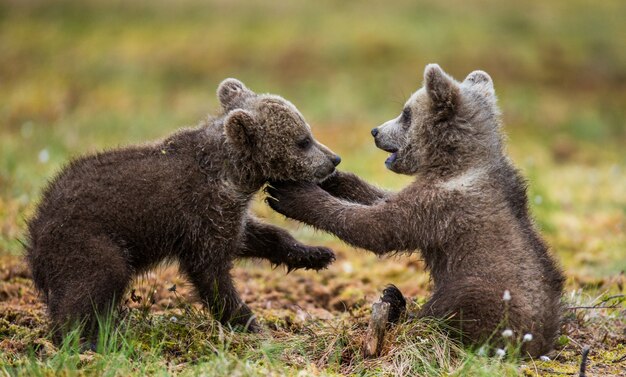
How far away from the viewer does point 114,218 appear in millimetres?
6008

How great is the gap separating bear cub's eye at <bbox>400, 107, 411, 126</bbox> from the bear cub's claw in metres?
1.39

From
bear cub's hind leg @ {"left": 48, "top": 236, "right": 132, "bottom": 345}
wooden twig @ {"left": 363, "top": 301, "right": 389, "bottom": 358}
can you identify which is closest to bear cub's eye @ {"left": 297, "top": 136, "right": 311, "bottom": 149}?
wooden twig @ {"left": 363, "top": 301, "right": 389, "bottom": 358}

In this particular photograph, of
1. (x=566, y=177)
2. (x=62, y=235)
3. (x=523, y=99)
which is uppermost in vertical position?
(x=523, y=99)

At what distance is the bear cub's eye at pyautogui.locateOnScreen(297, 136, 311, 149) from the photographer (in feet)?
22.1

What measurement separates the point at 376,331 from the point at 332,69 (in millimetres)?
16634

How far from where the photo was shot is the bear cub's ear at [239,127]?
21.2ft

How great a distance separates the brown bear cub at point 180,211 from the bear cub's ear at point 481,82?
4.37 feet

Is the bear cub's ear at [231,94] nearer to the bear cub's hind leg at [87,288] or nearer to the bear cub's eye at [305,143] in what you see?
the bear cub's eye at [305,143]

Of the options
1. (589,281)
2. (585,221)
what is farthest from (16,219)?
(585,221)

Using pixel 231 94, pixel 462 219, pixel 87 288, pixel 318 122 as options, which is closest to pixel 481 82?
pixel 462 219

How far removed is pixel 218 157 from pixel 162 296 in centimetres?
177

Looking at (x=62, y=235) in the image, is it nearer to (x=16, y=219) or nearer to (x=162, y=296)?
(x=162, y=296)

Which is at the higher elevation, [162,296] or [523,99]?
[523,99]

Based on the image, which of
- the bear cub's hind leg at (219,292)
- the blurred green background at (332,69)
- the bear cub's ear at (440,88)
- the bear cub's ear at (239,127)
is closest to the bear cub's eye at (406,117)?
the bear cub's ear at (440,88)
